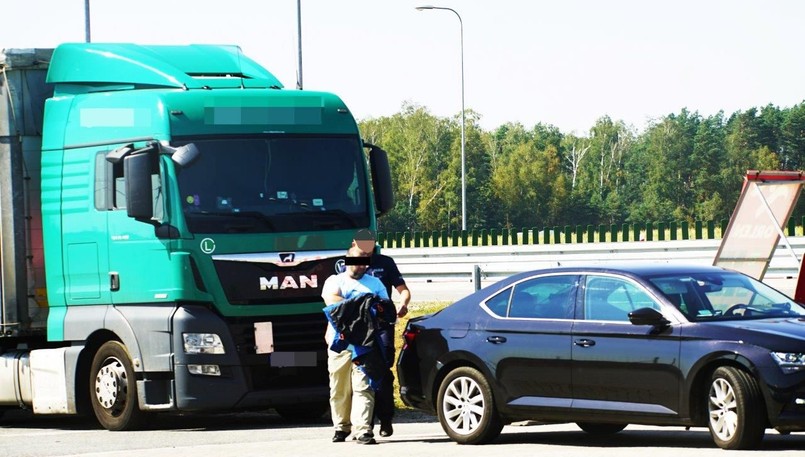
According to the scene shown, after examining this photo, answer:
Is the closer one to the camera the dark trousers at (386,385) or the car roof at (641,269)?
the car roof at (641,269)

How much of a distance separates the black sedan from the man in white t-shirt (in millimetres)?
497

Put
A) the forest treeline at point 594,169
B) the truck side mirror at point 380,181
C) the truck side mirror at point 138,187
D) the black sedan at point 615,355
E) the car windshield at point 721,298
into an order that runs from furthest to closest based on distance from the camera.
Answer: the forest treeline at point 594,169, the truck side mirror at point 380,181, the truck side mirror at point 138,187, the car windshield at point 721,298, the black sedan at point 615,355

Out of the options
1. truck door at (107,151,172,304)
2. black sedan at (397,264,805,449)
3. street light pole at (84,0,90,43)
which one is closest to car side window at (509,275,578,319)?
black sedan at (397,264,805,449)

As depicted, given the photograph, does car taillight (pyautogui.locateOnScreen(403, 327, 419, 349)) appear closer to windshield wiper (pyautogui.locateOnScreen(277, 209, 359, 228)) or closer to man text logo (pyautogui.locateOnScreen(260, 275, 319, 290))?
man text logo (pyautogui.locateOnScreen(260, 275, 319, 290))

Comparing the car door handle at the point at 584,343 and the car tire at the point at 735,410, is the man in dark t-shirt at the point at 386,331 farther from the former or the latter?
the car tire at the point at 735,410

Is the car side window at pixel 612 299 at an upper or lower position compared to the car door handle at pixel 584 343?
upper

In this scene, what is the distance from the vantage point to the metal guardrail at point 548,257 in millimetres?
31547

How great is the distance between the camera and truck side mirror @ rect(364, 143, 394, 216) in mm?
15133

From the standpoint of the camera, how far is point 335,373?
12.9 metres

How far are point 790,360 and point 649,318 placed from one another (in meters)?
1.09

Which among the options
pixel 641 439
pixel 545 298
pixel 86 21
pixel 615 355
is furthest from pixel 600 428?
pixel 86 21

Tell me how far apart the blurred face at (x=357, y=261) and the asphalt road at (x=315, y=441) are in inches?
54.5

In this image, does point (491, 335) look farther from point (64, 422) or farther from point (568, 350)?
point (64, 422)

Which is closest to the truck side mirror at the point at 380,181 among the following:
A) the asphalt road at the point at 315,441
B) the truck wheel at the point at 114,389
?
the asphalt road at the point at 315,441
